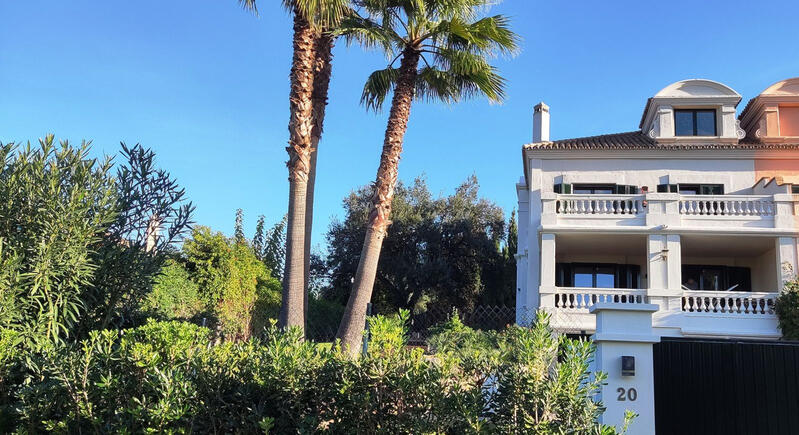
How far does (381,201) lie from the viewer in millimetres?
11766

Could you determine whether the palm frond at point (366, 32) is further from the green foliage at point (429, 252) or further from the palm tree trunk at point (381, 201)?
the green foliage at point (429, 252)

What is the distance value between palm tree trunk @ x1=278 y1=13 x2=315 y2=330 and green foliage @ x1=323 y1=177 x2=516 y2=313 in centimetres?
1718

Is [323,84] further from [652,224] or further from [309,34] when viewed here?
[652,224]

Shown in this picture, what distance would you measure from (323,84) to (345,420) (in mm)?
9039

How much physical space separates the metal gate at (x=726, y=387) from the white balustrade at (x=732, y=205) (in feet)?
43.4

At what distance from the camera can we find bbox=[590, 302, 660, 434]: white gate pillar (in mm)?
5172

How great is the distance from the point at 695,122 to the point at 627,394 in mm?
18515

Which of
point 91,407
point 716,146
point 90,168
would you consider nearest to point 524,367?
point 91,407

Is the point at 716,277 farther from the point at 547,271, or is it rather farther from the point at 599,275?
the point at 547,271

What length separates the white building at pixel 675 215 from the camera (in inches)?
689

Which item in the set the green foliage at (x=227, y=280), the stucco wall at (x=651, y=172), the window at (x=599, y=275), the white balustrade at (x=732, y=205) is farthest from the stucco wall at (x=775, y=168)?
the green foliage at (x=227, y=280)

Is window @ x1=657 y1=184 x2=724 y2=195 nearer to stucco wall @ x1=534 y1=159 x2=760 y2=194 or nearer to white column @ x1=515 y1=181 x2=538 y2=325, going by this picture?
stucco wall @ x1=534 y1=159 x2=760 y2=194

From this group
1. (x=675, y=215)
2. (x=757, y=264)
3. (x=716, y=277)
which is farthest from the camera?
(x=716, y=277)

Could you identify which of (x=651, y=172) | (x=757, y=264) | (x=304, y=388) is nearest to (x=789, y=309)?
(x=757, y=264)
